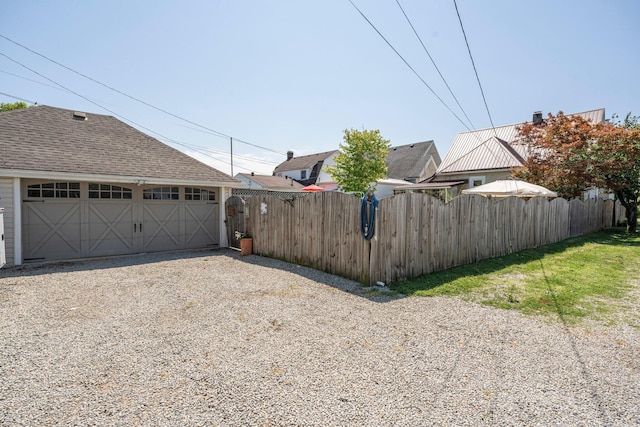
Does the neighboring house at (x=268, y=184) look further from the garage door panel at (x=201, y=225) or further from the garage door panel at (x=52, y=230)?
the garage door panel at (x=52, y=230)

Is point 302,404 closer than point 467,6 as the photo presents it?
Yes

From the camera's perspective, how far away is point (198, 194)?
38.4 feet

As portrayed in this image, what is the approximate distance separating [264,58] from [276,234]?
281 inches

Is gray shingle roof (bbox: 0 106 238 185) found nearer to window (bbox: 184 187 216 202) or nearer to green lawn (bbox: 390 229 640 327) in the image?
window (bbox: 184 187 216 202)

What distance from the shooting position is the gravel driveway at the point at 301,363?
2.54m

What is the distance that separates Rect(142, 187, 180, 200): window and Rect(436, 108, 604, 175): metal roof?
56.8 feet

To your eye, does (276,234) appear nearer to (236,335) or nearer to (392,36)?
(236,335)

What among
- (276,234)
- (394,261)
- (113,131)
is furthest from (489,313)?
(113,131)

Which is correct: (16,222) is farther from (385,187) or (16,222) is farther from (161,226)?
(385,187)

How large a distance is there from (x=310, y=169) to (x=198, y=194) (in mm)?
24170

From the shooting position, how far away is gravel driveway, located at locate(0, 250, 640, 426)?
254cm

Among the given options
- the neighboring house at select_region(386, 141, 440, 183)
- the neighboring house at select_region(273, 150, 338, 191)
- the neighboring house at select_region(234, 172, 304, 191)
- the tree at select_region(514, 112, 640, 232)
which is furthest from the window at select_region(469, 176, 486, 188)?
the neighboring house at select_region(234, 172, 304, 191)

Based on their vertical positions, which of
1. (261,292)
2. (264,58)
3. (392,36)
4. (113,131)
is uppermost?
(264,58)

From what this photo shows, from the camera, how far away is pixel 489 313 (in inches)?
189
